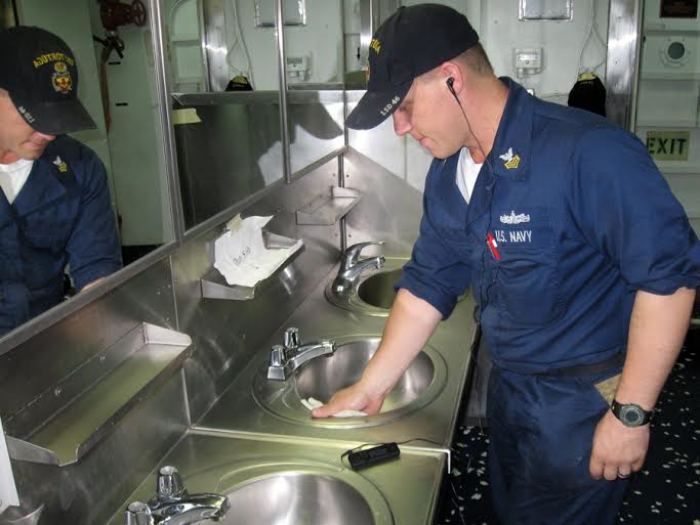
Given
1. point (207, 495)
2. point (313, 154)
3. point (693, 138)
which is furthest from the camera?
point (693, 138)

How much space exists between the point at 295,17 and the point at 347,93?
18.8 inches

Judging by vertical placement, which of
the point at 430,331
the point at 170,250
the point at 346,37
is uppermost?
the point at 346,37

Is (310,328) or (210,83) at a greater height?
(210,83)

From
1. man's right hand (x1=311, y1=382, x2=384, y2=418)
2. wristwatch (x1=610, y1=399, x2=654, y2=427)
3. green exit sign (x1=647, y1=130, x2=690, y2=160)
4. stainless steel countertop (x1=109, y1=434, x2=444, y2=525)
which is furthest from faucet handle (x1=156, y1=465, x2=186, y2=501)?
green exit sign (x1=647, y1=130, x2=690, y2=160)

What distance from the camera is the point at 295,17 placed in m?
2.80

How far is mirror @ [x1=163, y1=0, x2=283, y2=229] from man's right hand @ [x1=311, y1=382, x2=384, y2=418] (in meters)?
0.52

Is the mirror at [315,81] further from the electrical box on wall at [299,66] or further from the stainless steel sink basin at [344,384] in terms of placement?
the stainless steel sink basin at [344,384]

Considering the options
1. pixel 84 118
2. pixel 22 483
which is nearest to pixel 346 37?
pixel 84 118

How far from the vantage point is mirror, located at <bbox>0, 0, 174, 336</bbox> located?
1060 millimetres

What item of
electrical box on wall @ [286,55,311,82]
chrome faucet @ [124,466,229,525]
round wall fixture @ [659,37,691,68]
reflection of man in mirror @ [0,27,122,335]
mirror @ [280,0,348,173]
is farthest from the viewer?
round wall fixture @ [659,37,691,68]

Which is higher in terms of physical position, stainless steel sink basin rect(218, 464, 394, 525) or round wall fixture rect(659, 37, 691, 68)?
round wall fixture rect(659, 37, 691, 68)

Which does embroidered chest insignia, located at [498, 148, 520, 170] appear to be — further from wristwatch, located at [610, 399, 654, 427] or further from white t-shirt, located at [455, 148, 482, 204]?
wristwatch, located at [610, 399, 654, 427]

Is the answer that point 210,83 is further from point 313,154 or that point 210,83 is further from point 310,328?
point 310,328

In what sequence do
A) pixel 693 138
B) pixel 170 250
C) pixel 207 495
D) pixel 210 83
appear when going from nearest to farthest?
1. pixel 207 495
2. pixel 170 250
3. pixel 210 83
4. pixel 693 138
